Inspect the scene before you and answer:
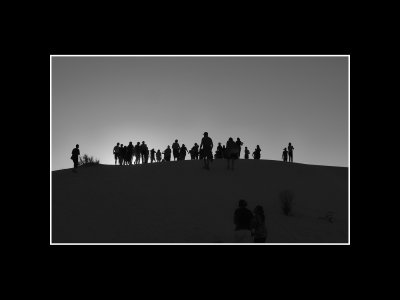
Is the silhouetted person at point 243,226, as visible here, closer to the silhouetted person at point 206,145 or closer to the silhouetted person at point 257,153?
the silhouetted person at point 206,145

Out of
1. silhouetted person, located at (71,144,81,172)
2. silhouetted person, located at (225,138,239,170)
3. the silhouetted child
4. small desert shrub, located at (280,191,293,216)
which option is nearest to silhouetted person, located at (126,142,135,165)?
silhouetted person, located at (71,144,81,172)

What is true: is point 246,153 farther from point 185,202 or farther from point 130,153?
point 185,202

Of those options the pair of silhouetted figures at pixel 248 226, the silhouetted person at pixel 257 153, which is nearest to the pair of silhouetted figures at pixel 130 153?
the silhouetted person at pixel 257 153

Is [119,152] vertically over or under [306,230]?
over

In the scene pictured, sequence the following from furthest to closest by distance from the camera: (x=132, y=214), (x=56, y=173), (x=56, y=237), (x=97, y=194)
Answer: (x=56, y=173) < (x=97, y=194) < (x=132, y=214) < (x=56, y=237)

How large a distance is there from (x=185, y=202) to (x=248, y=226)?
343 inches

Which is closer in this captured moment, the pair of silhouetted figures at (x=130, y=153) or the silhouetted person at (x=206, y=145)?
the silhouetted person at (x=206, y=145)

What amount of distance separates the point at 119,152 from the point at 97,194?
923 centimetres

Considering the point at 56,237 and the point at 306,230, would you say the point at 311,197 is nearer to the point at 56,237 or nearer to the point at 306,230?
the point at 306,230

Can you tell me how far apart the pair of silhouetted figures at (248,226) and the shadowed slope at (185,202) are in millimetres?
4196

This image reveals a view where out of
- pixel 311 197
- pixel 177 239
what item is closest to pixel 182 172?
pixel 311 197

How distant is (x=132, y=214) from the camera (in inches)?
730

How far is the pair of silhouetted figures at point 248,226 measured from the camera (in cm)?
1174

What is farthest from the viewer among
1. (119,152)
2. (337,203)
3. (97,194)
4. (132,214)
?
(119,152)
